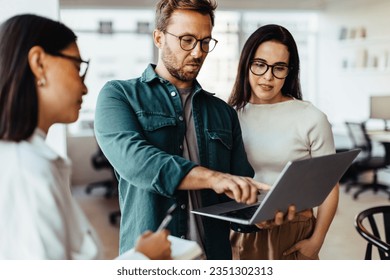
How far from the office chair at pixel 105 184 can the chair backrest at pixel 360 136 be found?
239cm

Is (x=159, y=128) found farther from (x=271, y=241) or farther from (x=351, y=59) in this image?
(x=351, y=59)

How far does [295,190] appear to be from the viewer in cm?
111

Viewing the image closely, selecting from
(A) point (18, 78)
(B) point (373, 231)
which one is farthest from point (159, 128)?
(B) point (373, 231)

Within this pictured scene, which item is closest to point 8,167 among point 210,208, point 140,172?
point 140,172

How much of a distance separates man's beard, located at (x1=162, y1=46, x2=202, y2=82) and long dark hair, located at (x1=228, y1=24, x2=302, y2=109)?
30 cm

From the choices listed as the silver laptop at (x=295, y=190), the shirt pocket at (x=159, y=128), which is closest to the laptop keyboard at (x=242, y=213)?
the silver laptop at (x=295, y=190)

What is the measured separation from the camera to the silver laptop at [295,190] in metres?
1.03

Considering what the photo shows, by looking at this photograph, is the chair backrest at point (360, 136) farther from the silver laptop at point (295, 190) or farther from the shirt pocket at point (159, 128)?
the shirt pocket at point (159, 128)

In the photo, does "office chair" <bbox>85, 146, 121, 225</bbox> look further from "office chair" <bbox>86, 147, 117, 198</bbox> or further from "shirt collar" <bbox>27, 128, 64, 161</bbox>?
"shirt collar" <bbox>27, 128, 64, 161</bbox>

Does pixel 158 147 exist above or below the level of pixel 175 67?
below

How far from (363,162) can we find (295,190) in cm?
359

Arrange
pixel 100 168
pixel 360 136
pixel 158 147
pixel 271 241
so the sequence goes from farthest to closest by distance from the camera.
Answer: pixel 360 136 < pixel 100 168 < pixel 271 241 < pixel 158 147

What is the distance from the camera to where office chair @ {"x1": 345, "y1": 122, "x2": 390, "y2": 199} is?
4.33 m

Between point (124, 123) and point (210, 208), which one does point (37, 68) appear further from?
point (210, 208)
